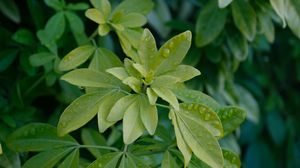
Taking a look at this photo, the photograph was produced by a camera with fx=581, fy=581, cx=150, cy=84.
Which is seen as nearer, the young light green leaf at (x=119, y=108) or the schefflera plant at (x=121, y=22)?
the young light green leaf at (x=119, y=108)

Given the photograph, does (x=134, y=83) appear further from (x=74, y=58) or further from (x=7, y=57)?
(x=7, y=57)

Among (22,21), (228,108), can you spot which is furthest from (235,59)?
(22,21)

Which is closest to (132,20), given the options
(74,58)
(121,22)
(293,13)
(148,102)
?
(121,22)

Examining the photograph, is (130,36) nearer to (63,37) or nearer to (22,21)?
(63,37)

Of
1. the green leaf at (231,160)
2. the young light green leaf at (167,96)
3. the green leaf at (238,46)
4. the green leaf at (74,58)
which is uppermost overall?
the young light green leaf at (167,96)

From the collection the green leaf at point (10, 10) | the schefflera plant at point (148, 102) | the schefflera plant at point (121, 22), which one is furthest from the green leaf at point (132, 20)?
the green leaf at point (10, 10)

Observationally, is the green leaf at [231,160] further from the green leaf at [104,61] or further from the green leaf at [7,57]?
the green leaf at [7,57]

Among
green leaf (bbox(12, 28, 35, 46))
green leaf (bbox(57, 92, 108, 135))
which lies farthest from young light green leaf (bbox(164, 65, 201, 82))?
green leaf (bbox(12, 28, 35, 46))
